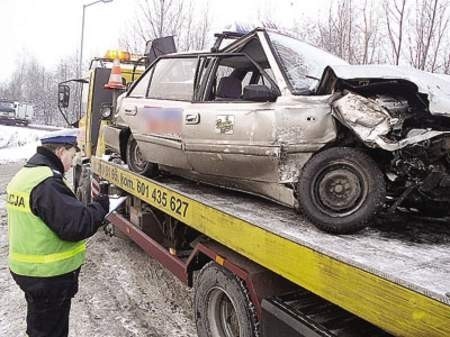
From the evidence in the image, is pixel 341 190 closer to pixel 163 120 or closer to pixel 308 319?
pixel 308 319

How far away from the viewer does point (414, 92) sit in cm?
283

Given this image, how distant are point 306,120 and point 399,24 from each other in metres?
8.86

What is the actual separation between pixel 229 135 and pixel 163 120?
1039 millimetres

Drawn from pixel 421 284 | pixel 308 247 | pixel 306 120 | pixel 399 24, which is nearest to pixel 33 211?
pixel 308 247

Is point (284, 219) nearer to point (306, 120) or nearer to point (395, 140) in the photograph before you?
point (306, 120)

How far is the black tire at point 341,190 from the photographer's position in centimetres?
274

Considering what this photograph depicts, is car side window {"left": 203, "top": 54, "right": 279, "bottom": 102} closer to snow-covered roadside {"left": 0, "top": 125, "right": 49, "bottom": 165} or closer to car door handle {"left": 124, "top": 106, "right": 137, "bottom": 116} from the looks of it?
car door handle {"left": 124, "top": 106, "right": 137, "bottom": 116}

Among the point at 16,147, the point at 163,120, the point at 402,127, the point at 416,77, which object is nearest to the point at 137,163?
the point at 163,120

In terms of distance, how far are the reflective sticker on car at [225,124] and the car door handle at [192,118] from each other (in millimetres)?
260

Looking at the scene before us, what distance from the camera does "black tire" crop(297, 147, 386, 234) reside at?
2.74 metres

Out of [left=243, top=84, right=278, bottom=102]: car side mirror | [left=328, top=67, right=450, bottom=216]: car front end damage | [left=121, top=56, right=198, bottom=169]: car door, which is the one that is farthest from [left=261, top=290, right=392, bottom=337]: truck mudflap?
[left=121, top=56, right=198, bottom=169]: car door

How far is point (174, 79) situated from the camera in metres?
4.56

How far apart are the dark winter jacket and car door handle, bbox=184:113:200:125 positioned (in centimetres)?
139

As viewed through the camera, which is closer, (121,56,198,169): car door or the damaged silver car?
the damaged silver car
